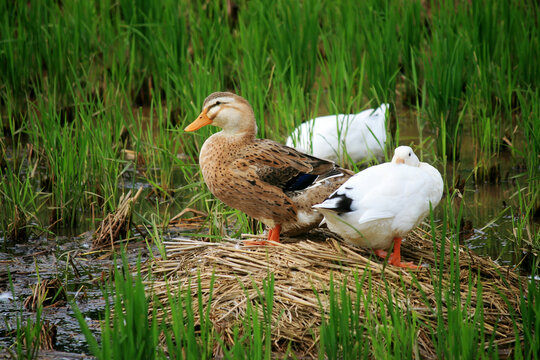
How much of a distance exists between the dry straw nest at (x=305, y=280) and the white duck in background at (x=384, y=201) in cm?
18

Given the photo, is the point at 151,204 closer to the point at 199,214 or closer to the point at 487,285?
the point at 199,214

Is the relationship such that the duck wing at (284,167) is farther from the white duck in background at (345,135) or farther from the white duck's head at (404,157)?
the white duck in background at (345,135)

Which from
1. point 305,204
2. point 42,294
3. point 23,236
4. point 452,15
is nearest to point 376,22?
point 452,15

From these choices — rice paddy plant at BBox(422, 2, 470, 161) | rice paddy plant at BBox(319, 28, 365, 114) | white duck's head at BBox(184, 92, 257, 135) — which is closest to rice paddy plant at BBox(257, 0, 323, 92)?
rice paddy plant at BBox(319, 28, 365, 114)

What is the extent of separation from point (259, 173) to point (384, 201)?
2.66ft

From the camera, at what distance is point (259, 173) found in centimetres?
414

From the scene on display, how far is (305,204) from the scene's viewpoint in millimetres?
4121

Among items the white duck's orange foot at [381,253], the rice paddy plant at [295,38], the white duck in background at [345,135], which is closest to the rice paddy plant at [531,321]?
the white duck's orange foot at [381,253]

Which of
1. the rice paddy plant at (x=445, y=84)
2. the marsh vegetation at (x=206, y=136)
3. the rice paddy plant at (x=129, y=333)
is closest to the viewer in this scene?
the rice paddy plant at (x=129, y=333)

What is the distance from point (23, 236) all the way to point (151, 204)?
1055 mm

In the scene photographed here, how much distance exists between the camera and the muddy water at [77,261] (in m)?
3.70

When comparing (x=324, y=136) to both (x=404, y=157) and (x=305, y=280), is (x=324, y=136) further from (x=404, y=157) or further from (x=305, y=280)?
(x=305, y=280)

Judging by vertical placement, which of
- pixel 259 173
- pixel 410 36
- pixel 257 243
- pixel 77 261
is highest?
pixel 410 36

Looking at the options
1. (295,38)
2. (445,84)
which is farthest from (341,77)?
(295,38)
